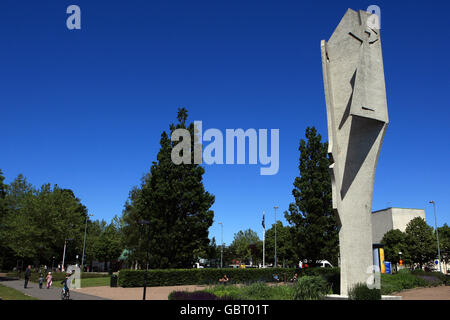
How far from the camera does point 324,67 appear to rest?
19844 millimetres

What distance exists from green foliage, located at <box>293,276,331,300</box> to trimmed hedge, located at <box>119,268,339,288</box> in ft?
23.3

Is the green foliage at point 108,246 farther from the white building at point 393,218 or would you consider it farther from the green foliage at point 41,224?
the white building at point 393,218

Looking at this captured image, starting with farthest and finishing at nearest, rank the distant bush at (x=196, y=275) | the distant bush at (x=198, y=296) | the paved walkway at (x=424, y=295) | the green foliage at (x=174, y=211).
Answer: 1. the green foliage at (x=174, y=211)
2. the distant bush at (x=196, y=275)
3. the paved walkway at (x=424, y=295)
4. the distant bush at (x=198, y=296)

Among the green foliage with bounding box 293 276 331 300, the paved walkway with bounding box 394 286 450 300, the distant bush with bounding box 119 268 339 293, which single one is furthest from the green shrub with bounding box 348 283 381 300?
the paved walkway with bounding box 394 286 450 300

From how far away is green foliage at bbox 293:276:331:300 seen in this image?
17.6 metres

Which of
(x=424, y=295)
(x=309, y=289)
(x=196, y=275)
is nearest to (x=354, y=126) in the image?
(x=309, y=289)

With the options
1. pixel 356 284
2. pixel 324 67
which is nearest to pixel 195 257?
pixel 356 284

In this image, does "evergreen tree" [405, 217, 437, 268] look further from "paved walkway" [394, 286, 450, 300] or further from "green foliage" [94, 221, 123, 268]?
"green foliage" [94, 221, 123, 268]

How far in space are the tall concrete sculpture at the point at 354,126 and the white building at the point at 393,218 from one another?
59641 millimetres

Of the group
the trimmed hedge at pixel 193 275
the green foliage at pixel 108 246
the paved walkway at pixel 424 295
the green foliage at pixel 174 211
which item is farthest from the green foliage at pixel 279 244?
the paved walkway at pixel 424 295

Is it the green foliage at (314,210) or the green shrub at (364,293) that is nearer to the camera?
the green shrub at (364,293)

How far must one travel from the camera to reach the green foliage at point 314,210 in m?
38.3
